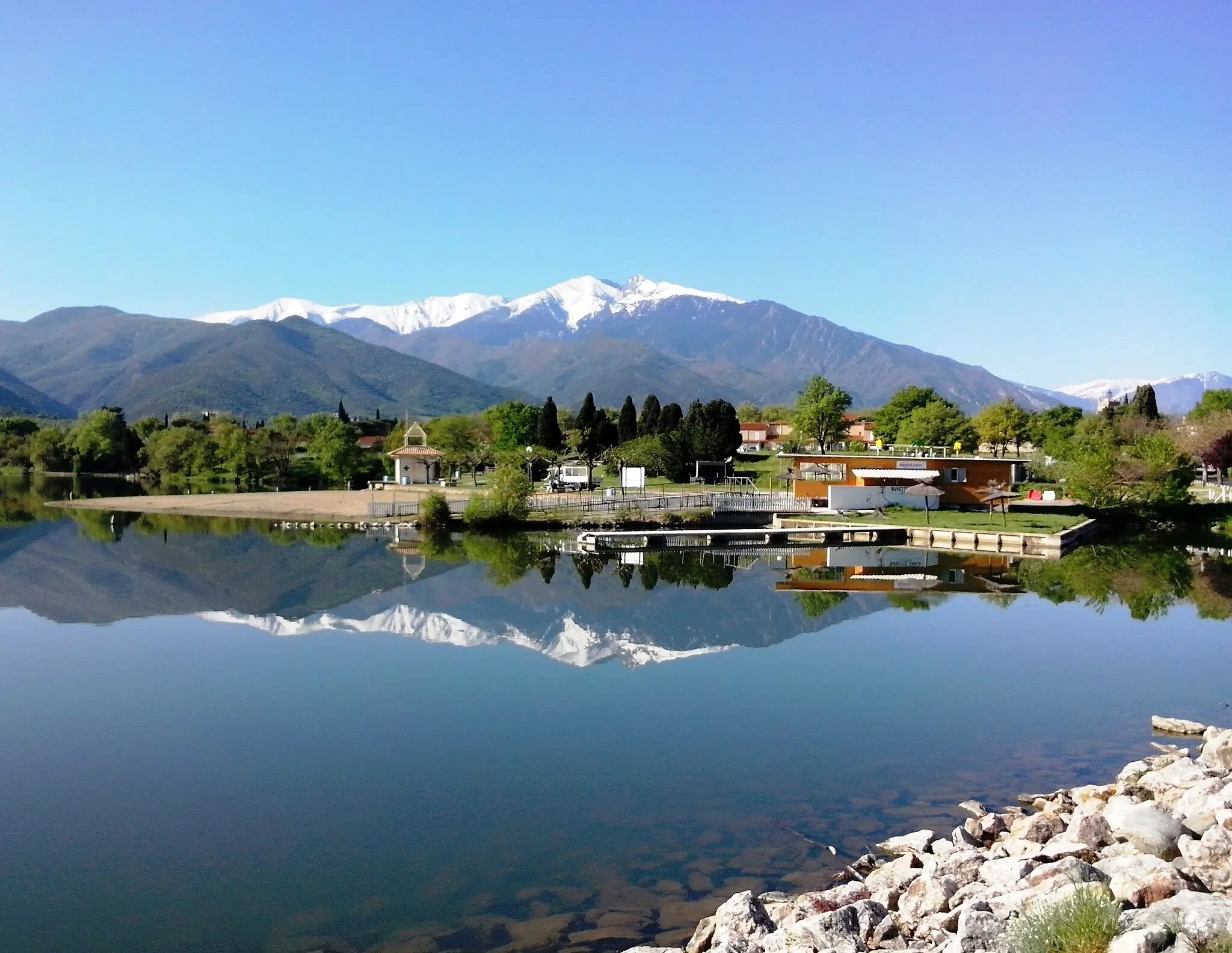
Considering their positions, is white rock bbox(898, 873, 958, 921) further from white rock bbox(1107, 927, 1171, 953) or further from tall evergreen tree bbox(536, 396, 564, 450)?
tall evergreen tree bbox(536, 396, 564, 450)

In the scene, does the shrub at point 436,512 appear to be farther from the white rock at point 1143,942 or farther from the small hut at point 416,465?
the white rock at point 1143,942

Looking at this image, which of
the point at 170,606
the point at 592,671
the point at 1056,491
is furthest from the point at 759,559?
the point at 1056,491

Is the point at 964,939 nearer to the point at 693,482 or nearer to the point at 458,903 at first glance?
the point at 458,903

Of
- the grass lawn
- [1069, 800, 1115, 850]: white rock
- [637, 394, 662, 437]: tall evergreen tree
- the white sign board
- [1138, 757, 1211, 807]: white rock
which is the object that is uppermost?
[637, 394, 662, 437]: tall evergreen tree

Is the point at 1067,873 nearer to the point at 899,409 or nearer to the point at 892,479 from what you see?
the point at 892,479

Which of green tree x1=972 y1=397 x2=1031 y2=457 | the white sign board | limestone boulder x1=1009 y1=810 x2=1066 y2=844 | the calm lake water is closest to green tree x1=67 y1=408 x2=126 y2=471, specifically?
the white sign board

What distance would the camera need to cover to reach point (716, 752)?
44.6 ft

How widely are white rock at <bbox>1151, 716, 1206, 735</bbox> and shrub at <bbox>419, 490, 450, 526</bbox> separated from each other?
98.0 ft

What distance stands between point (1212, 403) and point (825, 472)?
40.8 m

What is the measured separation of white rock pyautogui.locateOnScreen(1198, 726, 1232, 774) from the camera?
11000 mm

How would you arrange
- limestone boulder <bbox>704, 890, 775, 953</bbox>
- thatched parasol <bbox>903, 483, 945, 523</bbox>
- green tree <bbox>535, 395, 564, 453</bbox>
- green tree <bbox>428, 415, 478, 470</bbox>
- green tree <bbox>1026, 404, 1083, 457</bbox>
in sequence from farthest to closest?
green tree <bbox>1026, 404, 1083, 457</bbox>
green tree <bbox>535, 395, 564, 453</bbox>
green tree <bbox>428, 415, 478, 470</bbox>
thatched parasol <bbox>903, 483, 945, 523</bbox>
limestone boulder <bbox>704, 890, 775, 953</bbox>

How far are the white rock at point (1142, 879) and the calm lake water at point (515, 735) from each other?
2.84m

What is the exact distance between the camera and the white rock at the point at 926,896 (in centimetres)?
792

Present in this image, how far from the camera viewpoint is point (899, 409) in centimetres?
7825
